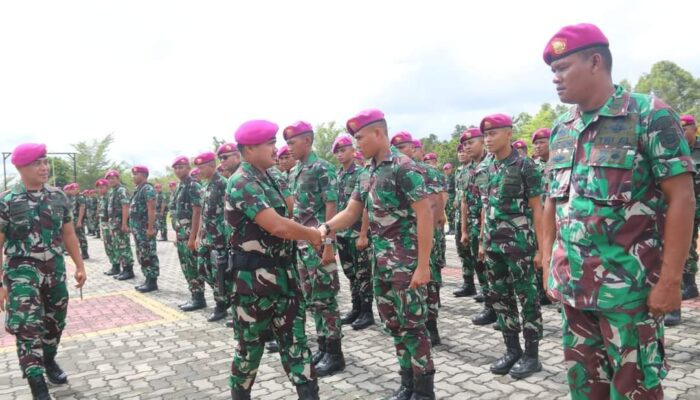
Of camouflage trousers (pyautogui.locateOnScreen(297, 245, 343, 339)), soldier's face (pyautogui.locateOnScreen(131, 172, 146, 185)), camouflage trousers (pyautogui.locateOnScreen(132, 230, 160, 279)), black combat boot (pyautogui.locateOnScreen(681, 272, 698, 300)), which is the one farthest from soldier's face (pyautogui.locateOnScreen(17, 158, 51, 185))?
black combat boot (pyautogui.locateOnScreen(681, 272, 698, 300))

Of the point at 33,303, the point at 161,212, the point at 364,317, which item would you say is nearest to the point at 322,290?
the point at 364,317

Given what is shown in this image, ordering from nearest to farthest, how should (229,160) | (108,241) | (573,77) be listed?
(573,77) → (229,160) → (108,241)

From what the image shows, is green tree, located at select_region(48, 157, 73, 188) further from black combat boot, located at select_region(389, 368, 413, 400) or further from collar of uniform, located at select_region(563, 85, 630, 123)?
collar of uniform, located at select_region(563, 85, 630, 123)

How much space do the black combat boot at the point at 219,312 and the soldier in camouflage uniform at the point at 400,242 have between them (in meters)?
3.66

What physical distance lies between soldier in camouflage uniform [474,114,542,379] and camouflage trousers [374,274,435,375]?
104 centimetres

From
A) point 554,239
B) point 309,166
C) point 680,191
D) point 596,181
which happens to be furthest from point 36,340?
point 680,191

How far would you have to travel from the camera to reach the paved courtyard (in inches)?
Result: 161

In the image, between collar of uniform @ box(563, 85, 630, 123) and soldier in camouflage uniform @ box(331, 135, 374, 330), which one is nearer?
collar of uniform @ box(563, 85, 630, 123)

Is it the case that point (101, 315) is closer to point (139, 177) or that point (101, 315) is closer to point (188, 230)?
point (188, 230)

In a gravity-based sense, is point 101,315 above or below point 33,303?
below

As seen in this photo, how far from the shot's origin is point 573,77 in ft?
7.79

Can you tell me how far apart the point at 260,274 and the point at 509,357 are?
2.38 m

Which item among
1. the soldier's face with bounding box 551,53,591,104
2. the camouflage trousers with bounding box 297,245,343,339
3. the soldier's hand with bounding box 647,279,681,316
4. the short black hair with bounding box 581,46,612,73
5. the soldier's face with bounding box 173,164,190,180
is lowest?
the camouflage trousers with bounding box 297,245,343,339

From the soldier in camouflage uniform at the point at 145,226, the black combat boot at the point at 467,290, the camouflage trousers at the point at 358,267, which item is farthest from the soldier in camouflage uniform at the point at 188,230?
the black combat boot at the point at 467,290
